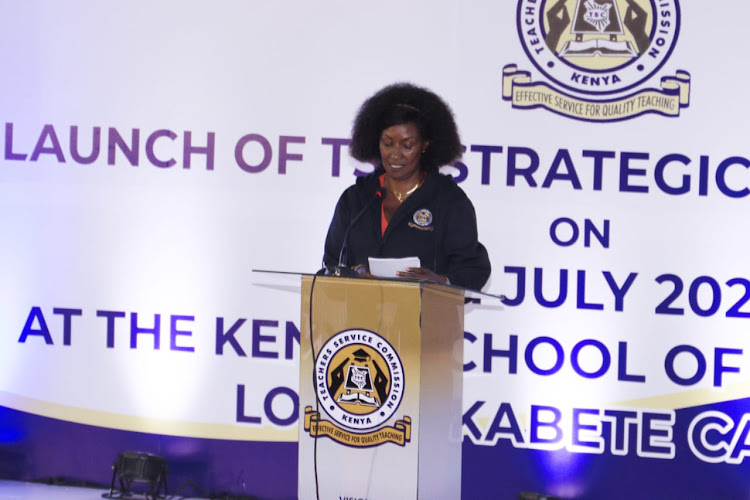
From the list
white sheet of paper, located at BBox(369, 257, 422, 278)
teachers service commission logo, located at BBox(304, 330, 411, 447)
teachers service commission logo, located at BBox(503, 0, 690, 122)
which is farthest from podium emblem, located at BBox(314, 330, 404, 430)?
teachers service commission logo, located at BBox(503, 0, 690, 122)

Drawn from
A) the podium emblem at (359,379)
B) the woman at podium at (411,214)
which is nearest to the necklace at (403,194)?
the woman at podium at (411,214)

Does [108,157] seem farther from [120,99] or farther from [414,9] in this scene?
[414,9]

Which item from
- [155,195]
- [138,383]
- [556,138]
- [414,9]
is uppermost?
[414,9]

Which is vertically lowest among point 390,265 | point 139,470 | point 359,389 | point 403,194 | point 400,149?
point 139,470

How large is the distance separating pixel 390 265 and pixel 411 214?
1.42ft

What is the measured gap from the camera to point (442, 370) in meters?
2.59

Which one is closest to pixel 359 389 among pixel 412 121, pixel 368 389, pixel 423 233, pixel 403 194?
pixel 368 389

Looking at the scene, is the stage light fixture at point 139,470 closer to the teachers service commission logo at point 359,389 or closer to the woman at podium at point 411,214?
the woman at podium at point 411,214

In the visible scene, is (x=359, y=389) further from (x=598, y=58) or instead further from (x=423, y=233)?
(x=598, y=58)

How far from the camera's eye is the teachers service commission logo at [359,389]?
239cm

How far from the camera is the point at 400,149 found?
3.07 m

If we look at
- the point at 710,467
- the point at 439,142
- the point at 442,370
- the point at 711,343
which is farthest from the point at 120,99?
the point at 710,467

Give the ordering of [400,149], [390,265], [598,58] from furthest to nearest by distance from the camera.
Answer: [598,58] → [400,149] → [390,265]

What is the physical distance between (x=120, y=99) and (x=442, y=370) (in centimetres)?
255
